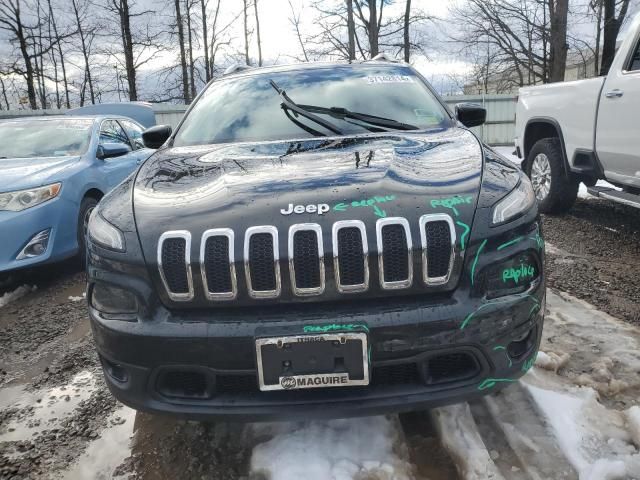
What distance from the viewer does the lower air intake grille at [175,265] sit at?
1705 millimetres

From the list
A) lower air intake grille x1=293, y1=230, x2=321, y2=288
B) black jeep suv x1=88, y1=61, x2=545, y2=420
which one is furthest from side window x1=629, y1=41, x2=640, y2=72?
lower air intake grille x1=293, y1=230, x2=321, y2=288

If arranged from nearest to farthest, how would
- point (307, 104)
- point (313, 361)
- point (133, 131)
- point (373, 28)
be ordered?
point (313, 361)
point (307, 104)
point (133, 131)
point (373, 28)

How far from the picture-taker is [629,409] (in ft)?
6.80

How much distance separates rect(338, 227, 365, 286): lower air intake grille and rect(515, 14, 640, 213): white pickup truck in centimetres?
354

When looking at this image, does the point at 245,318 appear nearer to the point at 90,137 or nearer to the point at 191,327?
the point at 191,327

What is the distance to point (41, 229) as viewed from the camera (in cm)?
411

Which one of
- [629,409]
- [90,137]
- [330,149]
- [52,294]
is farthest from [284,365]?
[90,137]

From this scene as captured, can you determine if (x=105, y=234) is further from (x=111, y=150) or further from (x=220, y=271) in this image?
(x=111, y=150)

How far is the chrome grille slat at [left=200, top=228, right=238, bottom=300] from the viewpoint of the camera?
1663mm

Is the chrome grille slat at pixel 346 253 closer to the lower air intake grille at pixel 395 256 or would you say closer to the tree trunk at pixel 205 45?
the lower air intake grille at pixel 395 256

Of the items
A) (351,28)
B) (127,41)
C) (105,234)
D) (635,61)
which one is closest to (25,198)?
(105,234)

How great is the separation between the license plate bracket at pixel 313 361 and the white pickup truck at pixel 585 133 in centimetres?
362

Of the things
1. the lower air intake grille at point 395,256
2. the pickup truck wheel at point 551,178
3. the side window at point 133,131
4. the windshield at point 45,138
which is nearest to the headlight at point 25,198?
the windshield at point 45,138

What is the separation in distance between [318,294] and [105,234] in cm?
87
